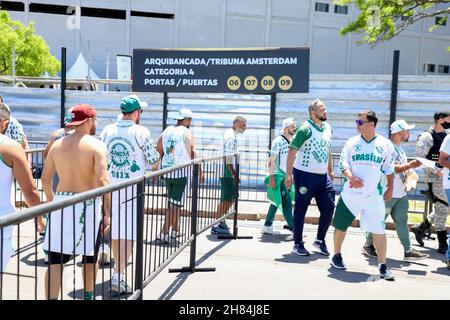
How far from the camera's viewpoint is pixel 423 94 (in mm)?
10836

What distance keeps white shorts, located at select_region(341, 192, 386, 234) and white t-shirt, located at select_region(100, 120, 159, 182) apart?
2350 millimetres

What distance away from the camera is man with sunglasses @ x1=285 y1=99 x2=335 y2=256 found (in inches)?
249

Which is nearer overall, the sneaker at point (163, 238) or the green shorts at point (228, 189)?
the sneaker at point (163, 238)

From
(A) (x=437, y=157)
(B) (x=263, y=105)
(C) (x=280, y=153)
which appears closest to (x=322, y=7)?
(B) (x=263, y=105)

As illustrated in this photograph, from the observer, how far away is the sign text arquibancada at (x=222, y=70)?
10.9 metres

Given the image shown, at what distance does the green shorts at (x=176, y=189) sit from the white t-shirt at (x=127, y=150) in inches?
20.6

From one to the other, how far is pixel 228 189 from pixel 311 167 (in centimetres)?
154

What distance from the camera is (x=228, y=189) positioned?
7469 mm

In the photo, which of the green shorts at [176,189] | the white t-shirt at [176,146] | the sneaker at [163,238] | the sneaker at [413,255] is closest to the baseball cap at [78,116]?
the green shorts at [176,189]

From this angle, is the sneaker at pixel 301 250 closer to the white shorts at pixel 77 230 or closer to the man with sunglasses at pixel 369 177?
the man with sunglasses at pixel 369 177

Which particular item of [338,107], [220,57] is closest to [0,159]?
[220,57]

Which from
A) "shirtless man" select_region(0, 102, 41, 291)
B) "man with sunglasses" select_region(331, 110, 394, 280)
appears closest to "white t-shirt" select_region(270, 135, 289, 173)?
"man with sunglasses" select_region(331, 110, 394, 280)

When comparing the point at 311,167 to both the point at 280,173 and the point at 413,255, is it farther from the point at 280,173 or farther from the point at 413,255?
the point at 413,255

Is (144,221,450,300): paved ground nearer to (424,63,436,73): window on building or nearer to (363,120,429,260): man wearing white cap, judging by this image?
(363,120,429,260): man wearing white cap
